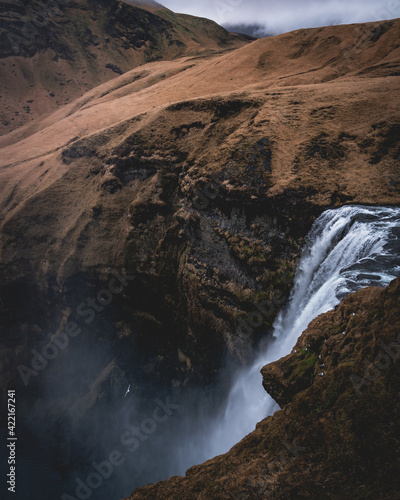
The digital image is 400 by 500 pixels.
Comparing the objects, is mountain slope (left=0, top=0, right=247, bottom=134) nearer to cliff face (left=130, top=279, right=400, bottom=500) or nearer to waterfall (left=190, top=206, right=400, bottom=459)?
waterfall (left=190, top=206, right=400, bottom=459)

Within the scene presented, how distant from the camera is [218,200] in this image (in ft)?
42.0

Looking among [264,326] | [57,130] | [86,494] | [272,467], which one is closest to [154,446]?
[86,494]

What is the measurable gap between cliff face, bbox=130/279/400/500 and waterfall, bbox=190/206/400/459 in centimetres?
251

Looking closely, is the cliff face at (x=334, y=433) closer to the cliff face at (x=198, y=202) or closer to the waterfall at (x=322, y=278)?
the waterfall at (x=322, y=278)

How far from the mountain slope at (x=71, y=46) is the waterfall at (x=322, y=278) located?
48223 millimetres

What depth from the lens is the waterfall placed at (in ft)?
23.3

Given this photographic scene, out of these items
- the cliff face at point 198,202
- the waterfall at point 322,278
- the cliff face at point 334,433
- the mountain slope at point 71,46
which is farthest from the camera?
the mountain slope at point 71,46

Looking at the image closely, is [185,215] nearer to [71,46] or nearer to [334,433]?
[334,433]

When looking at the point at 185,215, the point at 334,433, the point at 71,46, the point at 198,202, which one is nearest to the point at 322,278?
the point at 334,433

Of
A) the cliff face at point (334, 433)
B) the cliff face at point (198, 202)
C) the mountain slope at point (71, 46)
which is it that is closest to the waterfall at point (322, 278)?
the cliff face at point (198, 202)

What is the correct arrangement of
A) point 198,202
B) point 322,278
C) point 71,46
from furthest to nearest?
point 71,46 → point 198,202 → point 322,278

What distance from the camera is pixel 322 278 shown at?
28.9 feet

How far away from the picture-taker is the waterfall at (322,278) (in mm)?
7109

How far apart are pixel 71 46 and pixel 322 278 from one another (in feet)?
220
